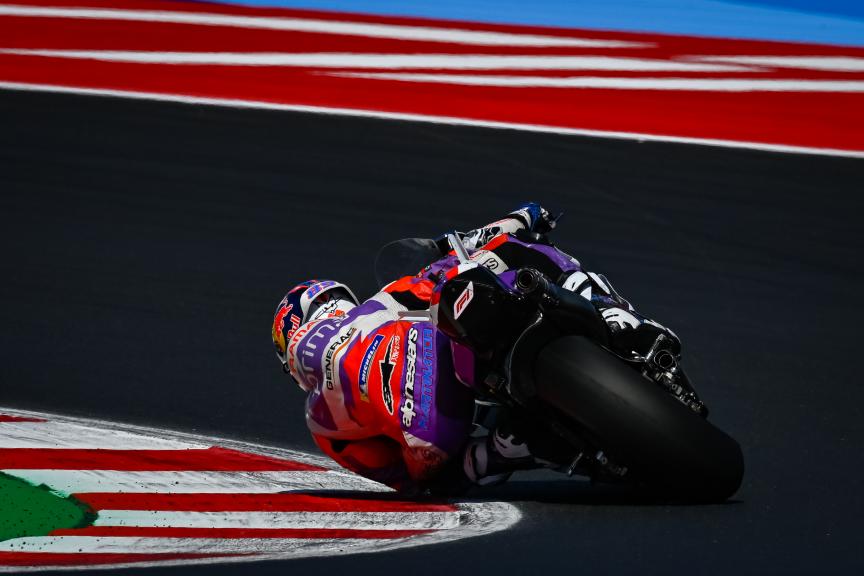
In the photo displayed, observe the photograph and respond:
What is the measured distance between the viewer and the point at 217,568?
323 centimetres

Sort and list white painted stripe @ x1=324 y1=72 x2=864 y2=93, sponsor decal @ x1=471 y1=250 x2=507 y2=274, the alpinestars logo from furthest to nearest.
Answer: white painted stripe @ x1=324 y1=72 x2=864 y2=93 < sponsor decal @ x1=471 y1=250 x2=507 y2=274 < the alpinestars logo

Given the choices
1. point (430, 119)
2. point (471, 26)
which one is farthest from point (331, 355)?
point (471, 26)

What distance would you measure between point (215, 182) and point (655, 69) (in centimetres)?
442

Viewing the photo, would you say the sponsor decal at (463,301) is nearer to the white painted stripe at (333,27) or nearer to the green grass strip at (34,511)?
the green grass strip at (34,511)

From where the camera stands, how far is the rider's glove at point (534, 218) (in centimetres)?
481

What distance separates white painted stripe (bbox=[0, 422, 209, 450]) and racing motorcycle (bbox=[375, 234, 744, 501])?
60.4 inches

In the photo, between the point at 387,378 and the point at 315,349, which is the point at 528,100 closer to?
the point at 315,349

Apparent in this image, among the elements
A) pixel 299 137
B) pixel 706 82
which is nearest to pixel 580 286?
pixel 299 137

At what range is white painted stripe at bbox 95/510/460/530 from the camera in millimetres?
3947

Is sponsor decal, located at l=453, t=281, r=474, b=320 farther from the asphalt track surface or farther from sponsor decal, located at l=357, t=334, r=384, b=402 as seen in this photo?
the asphalt track surface

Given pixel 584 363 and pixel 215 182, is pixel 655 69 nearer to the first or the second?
pixel 215 182

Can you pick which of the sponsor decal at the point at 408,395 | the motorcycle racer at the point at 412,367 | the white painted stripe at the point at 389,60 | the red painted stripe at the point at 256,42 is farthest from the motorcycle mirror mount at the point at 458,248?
the red painted stripe at the point at 256,42

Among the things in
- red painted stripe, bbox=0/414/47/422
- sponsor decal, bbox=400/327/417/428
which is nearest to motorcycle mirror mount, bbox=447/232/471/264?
sponsor decal, bbox=400/327/417/428

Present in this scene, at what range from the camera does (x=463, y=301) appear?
12.9 ft
